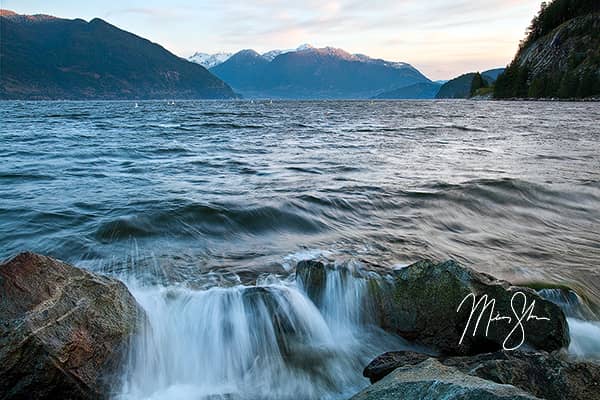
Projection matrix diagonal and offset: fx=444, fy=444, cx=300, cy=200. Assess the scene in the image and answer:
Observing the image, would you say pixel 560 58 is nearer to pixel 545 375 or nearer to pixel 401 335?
pixel 401 335

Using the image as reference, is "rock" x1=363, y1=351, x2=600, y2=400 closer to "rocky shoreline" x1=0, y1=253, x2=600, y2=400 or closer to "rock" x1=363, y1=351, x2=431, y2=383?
"rocky shoreline" x1=0, y1=253, x2=600, y2=400

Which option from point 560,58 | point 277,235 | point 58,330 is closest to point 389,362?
point 58,330

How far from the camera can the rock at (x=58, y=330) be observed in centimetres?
386

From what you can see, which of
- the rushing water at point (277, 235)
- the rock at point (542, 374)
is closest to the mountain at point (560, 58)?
the rushing water at point (277, 235)

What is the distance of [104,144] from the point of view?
24625 millimetres

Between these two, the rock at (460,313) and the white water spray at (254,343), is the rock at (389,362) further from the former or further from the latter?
the rock at (460,313)

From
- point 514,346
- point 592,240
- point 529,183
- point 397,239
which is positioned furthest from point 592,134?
point 514,346

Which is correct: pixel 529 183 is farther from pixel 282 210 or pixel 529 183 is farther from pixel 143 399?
pixel 143 399

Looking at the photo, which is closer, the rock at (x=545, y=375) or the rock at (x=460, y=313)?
the rock at (x=545, y=375)

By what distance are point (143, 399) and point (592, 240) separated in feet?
29.7

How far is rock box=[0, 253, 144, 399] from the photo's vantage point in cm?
386

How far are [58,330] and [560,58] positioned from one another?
116575mm

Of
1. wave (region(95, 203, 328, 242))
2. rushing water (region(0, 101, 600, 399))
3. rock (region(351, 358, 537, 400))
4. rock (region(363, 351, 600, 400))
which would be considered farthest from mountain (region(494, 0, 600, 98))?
rock (region(351, 358, 537, 400))

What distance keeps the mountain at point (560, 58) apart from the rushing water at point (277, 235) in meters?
77.8
